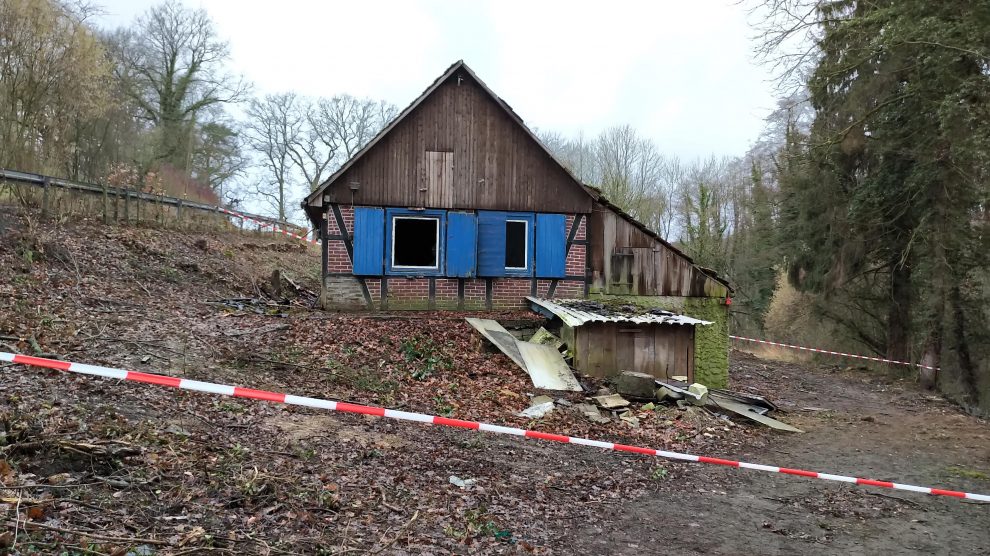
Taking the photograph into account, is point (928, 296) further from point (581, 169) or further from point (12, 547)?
point (581, 169)

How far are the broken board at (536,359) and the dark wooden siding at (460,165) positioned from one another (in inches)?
128

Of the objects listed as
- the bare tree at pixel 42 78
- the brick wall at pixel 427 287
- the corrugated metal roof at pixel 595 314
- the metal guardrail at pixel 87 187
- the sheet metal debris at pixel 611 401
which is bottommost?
the sheet metal debris at pixel 611 401

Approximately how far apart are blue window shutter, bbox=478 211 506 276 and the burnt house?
2 cm

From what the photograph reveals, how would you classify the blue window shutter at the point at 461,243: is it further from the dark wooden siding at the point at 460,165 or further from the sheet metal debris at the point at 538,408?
the sheet metal debris at the point at 538,408

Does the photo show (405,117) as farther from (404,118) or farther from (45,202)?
(45,202)

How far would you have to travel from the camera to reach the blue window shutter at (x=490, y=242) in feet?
44.1

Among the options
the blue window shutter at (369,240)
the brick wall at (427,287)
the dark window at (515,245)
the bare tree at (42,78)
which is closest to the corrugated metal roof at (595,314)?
the brick wall at (427,287)

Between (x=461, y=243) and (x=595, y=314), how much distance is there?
148 inches

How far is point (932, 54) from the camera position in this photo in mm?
10227

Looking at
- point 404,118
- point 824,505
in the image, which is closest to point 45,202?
point 404,118

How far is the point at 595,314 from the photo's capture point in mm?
11242

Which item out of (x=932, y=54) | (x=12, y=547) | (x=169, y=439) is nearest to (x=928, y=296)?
(x=932, y=54)

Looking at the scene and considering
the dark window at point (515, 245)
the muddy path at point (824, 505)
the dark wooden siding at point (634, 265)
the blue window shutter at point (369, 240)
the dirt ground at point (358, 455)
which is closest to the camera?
the dirt ground at point (358, 455)

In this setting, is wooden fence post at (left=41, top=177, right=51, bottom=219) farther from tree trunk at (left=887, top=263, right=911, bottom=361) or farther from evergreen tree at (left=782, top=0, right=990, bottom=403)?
tree trunk at (left=887, top=263, right=911, bottom=361)
